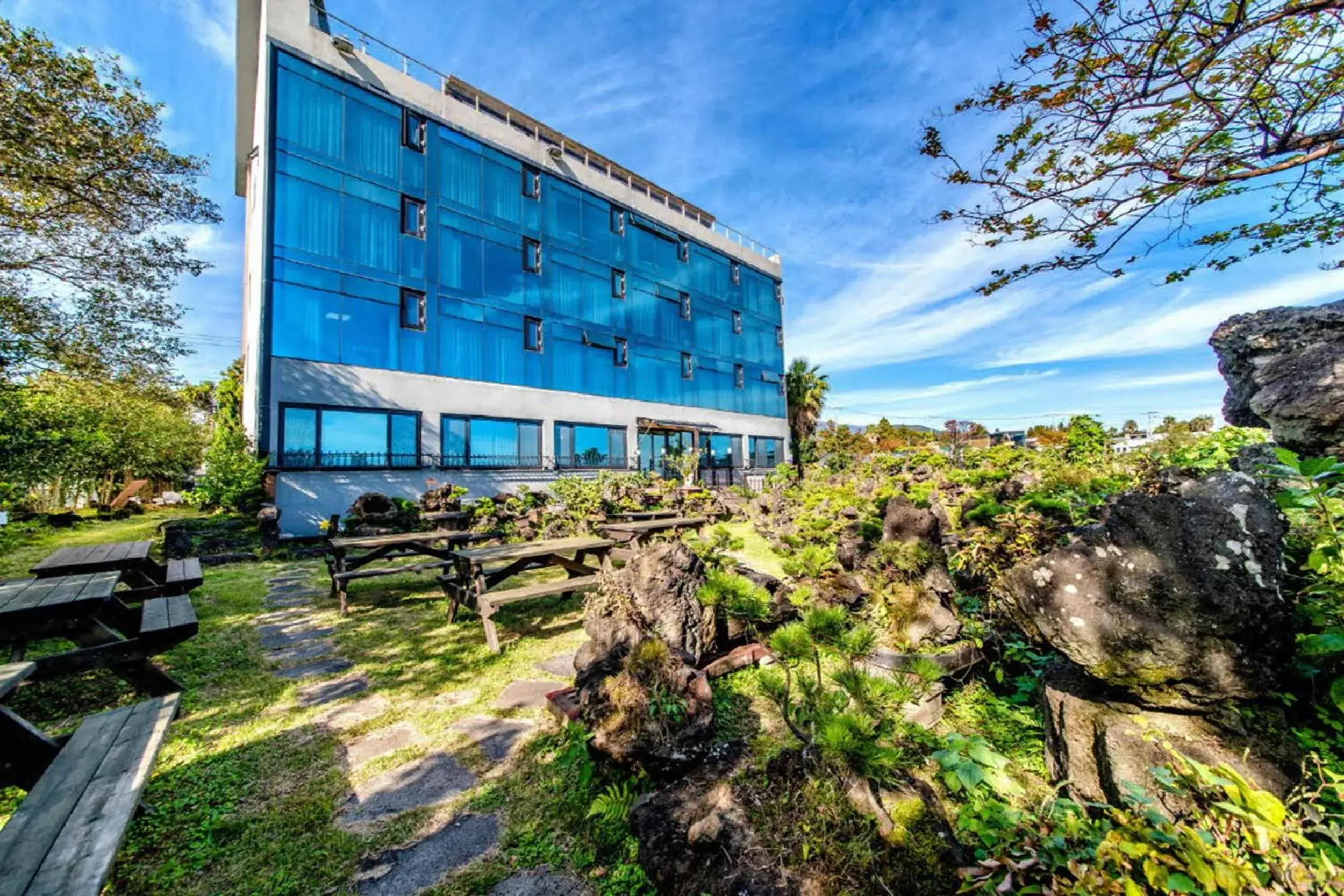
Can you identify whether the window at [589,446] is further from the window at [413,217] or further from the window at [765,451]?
the window at [765,451]

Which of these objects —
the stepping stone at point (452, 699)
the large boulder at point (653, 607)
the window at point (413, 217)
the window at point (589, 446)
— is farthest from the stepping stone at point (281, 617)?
the window at point (413, 217)

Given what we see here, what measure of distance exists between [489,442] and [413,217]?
7479 mm

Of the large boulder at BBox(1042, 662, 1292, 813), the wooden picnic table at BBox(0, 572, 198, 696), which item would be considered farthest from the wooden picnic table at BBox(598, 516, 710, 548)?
the large boulder at BBox(1042, 662, 1292, 813)

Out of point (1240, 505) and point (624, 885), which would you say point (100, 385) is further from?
point (1240, 505)

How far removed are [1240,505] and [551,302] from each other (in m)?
18.7

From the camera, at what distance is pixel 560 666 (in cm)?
449

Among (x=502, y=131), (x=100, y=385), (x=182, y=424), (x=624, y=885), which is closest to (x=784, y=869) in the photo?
(x=624, y=885)

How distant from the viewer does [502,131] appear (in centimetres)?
1775

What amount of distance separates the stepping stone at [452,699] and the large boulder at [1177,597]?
386 centimetres

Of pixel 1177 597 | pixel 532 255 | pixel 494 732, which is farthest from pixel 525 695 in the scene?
pixel 532 255

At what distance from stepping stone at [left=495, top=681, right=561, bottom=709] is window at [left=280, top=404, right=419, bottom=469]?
11.9 m

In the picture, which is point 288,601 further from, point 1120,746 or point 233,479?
point 1120,746

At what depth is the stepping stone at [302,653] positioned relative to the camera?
464 cm

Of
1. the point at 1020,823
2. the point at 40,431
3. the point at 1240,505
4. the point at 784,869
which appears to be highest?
the point at 40,431
